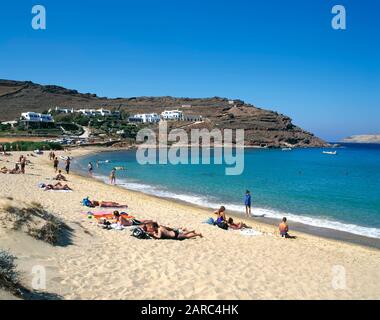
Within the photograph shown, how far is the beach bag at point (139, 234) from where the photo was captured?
1128 centimetres

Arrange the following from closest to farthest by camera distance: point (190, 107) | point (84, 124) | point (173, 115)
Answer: point (84, 124)
point (173, 115)
point (190, 107)

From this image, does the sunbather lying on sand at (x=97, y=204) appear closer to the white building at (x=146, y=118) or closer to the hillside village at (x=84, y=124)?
the hillside village at (x=84, y=124)

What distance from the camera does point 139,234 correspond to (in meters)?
11.3

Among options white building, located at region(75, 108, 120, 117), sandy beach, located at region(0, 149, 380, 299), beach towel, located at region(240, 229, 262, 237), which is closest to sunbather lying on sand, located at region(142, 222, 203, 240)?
sandy beach, located at region(0, 149, 380, 299)

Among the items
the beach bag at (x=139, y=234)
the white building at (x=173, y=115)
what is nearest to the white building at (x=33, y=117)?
the white building at (x=173, y=115)

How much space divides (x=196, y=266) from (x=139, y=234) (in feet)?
9.47

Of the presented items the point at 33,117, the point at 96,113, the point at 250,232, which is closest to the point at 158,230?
the point at 250,232

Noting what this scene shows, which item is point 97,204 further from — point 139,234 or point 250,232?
point 250,232

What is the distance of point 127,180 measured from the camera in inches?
1346

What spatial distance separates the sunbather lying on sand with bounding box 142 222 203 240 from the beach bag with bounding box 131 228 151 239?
0.21 m

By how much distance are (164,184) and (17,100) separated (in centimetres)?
13504

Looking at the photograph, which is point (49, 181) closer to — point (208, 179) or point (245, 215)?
point (245, 215)

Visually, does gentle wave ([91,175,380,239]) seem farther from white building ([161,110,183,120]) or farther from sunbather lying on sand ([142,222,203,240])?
white building ([161,110,183,120])
